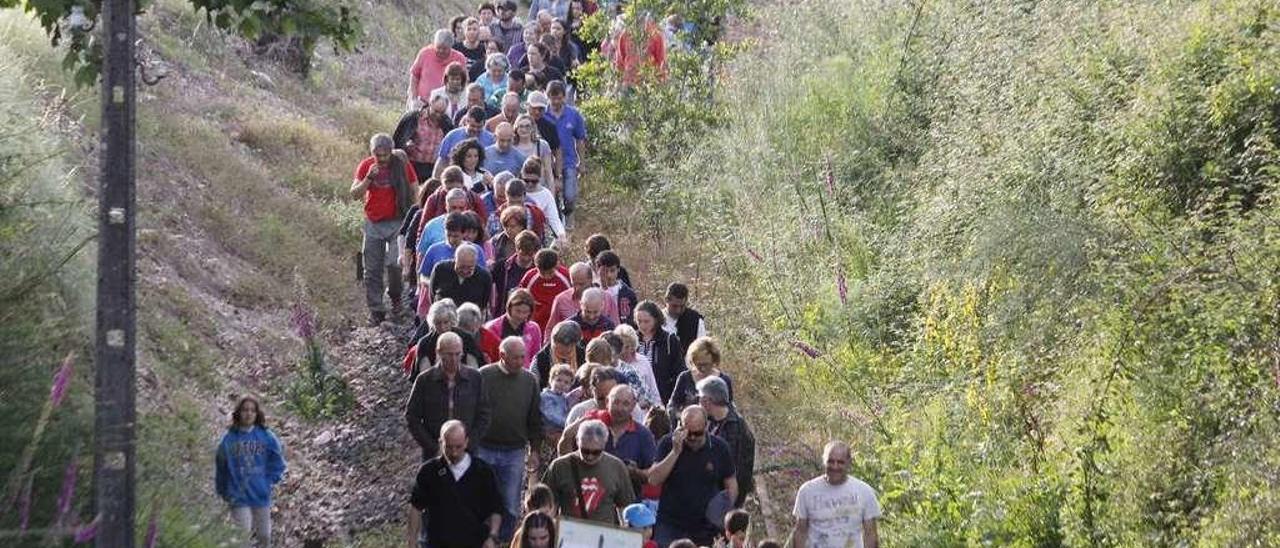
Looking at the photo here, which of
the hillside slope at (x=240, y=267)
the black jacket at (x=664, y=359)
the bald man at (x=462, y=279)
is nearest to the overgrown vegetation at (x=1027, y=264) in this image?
the black jacket at (x=664, y=359)

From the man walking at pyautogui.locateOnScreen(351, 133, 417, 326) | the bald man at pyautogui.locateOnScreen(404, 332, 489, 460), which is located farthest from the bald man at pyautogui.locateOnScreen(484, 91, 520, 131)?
the bald man at pyautogui.locateOnScreen(404, 332, 489, 460)

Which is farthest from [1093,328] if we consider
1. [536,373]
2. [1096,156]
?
[536,373]

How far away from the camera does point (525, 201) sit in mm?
18219

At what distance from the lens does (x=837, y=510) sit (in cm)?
1262

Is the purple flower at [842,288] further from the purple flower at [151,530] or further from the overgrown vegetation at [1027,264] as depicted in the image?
the purple flower at [151,530]

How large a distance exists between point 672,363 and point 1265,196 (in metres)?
4.44

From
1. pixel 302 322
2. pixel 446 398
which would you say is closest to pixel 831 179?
pixel 302 322

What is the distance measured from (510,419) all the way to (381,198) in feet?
18.0

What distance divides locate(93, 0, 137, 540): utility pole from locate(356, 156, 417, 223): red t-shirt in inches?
392

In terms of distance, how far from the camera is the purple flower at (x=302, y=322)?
18078mm

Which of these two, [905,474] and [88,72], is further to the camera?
[905,474]

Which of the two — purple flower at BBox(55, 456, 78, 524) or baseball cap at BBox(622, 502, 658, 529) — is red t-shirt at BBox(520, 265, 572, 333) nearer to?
baseball cap at BBox(622, 502, 658, 529)

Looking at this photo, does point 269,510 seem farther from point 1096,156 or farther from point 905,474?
point 1096,156

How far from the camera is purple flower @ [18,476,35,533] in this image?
31.6 feet
